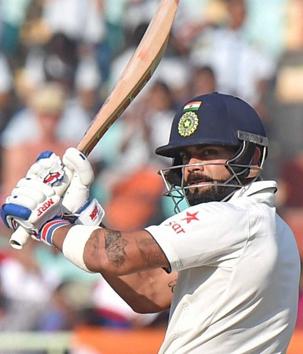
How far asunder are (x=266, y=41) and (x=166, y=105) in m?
0.98

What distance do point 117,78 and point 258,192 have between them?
4447 millimetres

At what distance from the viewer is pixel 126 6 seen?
7922mm

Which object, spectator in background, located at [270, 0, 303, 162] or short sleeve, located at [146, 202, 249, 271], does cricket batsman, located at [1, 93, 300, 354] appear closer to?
short sleeve, located at [146, 202, 249, 271]

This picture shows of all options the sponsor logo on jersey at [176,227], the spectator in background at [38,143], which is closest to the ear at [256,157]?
the sponsor logo on jersey at [176,227]

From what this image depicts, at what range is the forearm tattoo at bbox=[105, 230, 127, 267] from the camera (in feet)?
9.81

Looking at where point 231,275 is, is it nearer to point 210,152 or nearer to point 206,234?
point 206,234

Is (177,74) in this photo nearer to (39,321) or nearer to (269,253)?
(39,321)

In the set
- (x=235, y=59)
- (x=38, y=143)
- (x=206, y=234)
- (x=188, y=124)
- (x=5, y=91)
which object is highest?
(x=188, y=124)

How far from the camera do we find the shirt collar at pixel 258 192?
3.19 metres

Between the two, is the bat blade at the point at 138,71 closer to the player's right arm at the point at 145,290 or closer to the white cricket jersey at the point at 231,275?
the player's right arm at the point at 145,290

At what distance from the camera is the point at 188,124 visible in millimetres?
3248

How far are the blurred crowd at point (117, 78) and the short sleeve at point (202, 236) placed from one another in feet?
13.5

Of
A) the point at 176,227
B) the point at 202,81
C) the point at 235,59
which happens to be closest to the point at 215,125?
the point at 176,227

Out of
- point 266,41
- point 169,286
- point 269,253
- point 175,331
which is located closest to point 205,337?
point 175,331
